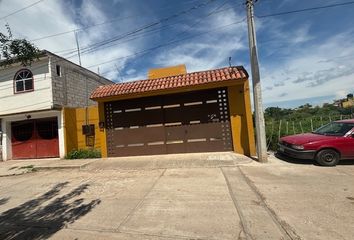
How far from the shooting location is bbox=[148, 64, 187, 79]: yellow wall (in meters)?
13.4

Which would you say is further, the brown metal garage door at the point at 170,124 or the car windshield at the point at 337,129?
the brown metal garage door at the point at 170,124

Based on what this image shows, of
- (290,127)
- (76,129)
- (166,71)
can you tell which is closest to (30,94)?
(76,129)

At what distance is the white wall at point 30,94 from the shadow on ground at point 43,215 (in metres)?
7.84

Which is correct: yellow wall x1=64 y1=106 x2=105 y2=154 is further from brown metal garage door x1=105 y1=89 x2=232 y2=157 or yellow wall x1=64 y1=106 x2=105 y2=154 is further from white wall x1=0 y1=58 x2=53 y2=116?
brown metal garage door x1=105 y1=89 x2=232 y2=157

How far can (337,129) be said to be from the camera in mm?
8680

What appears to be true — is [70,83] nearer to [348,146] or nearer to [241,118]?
[241,118]

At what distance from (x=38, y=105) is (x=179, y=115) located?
25.7ft

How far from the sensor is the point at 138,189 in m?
6.58

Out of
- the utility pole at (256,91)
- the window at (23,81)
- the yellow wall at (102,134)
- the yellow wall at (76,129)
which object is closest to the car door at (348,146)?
the utility pole at (256,91)

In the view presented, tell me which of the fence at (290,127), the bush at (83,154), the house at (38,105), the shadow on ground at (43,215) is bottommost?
the shadow on ground at (43,215)

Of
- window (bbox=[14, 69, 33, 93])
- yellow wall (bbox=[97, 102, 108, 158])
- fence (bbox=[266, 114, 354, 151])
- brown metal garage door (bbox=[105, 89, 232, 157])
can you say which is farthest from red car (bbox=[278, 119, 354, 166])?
window (bbox=[14, 69, 33, 93])

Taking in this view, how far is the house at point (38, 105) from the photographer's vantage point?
42.8 feet

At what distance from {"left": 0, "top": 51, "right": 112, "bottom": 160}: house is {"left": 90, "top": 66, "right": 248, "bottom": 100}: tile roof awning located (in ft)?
8.73

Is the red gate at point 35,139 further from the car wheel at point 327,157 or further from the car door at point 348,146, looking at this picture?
the car door at point 348,146
